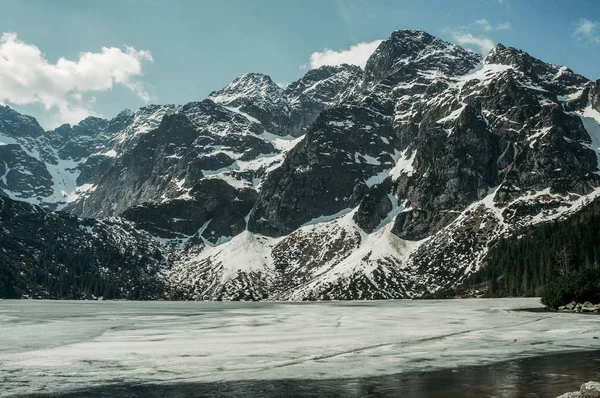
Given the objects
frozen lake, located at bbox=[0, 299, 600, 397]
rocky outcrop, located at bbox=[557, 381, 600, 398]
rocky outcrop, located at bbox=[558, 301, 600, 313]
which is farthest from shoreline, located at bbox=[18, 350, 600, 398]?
rocky outcrop, located at bbox=[558, 301, 600, 313]

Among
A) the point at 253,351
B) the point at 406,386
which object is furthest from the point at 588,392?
the point at 253,351

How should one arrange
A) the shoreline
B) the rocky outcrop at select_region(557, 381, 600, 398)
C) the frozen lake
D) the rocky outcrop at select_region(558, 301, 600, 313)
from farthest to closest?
the rocky outcrop at select_region(558, 301, 600, 313), the frozen lake, the shoreline, the rocky outcrop at select_region(557, 381, 600, 398)

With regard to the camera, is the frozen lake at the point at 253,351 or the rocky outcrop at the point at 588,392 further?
the frozen lake at the point at 253,351

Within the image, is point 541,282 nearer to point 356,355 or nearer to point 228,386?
point 356,355

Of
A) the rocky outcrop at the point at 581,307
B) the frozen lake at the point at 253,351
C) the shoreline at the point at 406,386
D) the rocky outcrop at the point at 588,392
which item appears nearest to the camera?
the rocky outcrop at the point at 588,392

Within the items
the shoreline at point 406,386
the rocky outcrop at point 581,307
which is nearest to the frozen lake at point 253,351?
the shoreline at point 406,386

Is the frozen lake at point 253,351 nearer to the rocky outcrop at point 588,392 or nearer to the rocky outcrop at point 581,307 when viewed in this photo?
the rocky outcrop at point 588,392

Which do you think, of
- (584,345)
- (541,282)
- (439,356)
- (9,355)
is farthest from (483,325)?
(541,282)

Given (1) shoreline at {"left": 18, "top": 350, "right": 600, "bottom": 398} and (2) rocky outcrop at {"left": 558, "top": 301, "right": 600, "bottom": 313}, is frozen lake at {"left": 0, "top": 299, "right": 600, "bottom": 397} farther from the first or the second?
(2) rocky outcrop at {"left": 558, "top": 301, "right": 600, "bottom": 313}

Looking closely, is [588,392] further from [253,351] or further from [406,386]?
[253,351]
